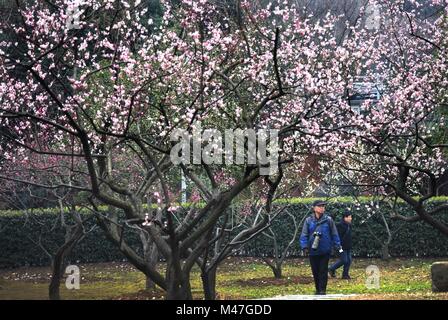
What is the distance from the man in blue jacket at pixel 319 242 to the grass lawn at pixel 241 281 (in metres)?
0.72

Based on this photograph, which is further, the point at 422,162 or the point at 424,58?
the point at 422,162

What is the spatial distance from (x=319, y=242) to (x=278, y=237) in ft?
31.0

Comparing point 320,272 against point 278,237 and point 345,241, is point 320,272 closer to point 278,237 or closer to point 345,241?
point 345,241

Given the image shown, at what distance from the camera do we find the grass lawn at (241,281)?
14.7 metres

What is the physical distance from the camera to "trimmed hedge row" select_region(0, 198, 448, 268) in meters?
20.8

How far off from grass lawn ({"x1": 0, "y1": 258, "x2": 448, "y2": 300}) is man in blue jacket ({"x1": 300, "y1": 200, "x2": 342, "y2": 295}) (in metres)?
0.72

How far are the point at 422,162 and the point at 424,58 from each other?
4.29 meters

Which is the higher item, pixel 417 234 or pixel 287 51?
pixel 287 51

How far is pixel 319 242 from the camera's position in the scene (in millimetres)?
12445

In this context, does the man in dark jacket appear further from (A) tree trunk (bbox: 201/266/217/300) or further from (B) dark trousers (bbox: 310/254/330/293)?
(A) tree trunk (bbox: 201/266/217/300)

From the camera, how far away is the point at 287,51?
35.2 feet

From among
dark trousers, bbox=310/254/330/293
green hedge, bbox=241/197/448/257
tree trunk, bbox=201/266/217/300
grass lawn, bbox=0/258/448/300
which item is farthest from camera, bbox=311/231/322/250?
green hedge, bbox=241/197/448/257
